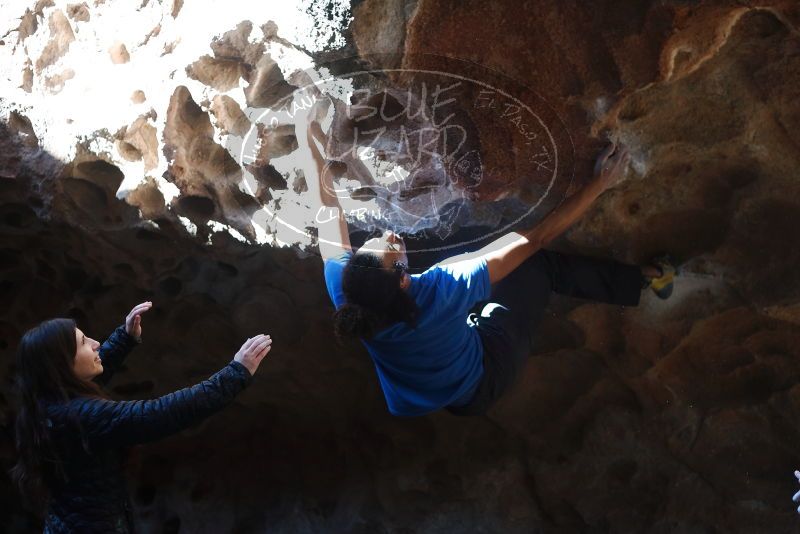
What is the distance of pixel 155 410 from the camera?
3.84ft

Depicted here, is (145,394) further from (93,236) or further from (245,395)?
(93,236)

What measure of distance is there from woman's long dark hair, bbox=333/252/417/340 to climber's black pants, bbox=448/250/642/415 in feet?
0.81

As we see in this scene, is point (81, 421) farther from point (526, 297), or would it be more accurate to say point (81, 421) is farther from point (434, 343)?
point (526, 297)

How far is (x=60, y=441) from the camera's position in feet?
3.98

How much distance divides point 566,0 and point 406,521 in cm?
141

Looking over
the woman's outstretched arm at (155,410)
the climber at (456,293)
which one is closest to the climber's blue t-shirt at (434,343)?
the climber at (456,293)

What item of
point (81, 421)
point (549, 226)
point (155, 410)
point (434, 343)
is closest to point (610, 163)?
point (549, 226)

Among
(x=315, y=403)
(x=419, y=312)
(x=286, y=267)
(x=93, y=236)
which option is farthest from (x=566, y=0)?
(x=315, y=403)

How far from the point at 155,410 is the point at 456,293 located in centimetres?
52

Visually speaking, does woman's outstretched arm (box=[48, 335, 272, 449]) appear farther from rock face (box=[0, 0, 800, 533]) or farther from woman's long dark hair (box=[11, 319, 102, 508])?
rock face (box=[0, 0, 800, 533])

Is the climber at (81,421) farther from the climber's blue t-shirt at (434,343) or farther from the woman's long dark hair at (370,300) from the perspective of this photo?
the climber's blue t-shirt at (434,343)

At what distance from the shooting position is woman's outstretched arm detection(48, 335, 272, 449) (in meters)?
1.17

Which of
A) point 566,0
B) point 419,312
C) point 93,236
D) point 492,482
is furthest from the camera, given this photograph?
point 492,482

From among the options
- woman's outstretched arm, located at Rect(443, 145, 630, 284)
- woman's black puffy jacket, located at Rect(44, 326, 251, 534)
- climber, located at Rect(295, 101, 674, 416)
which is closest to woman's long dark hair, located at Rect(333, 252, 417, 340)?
climber, located at Rect(295, 101, 674, 416)
